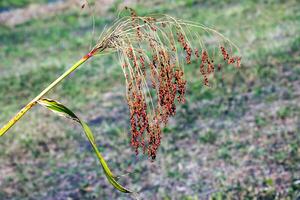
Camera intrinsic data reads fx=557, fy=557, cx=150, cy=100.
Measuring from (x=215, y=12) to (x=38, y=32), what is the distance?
730cm

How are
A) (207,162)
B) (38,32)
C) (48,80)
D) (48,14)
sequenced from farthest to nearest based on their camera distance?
(48,14)
(38,32)
(48,80)
(207,162)

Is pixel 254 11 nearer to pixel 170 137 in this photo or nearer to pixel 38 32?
pixel 38 32

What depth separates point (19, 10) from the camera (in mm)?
27578

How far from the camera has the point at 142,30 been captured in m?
2.54

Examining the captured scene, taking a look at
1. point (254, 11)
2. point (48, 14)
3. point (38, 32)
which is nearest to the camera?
point (254, 11)

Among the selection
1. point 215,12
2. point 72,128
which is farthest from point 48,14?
point 72,128

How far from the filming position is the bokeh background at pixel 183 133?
7566 mm

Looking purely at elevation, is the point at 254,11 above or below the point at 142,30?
below

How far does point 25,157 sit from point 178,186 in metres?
3.20

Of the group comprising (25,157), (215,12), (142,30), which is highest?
(142,30)

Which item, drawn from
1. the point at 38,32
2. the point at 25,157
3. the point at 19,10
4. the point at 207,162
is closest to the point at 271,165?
the point at 207,162

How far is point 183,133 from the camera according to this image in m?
9.56

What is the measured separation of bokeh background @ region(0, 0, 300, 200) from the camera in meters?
7.57

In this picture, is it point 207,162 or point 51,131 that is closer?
point 207,162
